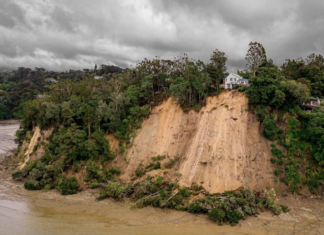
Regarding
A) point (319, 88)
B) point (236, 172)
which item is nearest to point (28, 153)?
point (236, 172)

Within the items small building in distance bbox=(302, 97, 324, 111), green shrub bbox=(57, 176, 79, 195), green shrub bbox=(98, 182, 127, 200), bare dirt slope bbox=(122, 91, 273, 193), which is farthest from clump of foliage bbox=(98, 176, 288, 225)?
small building in distance bbox=(302, 97, 324, 111)

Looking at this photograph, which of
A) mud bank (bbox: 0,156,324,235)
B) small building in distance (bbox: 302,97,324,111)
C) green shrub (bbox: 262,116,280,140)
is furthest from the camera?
small building in distance (bbox: 302,97,324,111)

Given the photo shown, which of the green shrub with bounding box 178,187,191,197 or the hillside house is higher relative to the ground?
the hillside house

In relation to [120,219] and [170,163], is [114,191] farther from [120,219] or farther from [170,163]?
[170,163]

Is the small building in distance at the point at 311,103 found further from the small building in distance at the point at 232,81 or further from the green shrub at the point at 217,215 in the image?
the green shrub at the point at 217,215

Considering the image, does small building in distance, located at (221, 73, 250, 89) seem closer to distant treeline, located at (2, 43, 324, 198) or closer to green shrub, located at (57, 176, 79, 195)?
distant treeline, located at (2, 43, 324, 198)

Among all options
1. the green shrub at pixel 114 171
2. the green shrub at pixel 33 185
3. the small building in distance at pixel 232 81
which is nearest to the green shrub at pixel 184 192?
the green shrub at pixel 114 171
